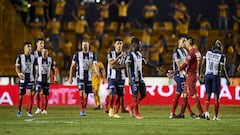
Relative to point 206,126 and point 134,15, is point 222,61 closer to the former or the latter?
point 206,126

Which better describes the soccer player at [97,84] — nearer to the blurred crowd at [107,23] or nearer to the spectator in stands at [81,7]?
the blurred crowd at [107,23]

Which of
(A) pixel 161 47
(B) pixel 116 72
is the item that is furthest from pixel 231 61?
(B) pixel 116 72

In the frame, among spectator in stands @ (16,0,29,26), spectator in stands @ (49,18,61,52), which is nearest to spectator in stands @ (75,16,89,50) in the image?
spectator in stands @ (49,18,61,52)

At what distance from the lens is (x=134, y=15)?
4794cm

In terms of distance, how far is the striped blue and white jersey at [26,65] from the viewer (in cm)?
2666

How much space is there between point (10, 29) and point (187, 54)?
20130 millimetres

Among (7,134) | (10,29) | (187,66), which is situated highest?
(10,29)

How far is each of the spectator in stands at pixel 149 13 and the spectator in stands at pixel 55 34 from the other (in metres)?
5.01

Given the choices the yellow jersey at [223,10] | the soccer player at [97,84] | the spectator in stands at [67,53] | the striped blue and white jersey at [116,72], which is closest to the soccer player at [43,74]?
the soccer player at [97,84]

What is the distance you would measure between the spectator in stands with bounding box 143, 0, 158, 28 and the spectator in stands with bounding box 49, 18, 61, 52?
501 centimetres

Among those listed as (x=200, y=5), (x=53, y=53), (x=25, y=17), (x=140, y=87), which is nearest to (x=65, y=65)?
(x=53, y=53)

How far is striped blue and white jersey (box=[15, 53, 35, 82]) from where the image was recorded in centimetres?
2666

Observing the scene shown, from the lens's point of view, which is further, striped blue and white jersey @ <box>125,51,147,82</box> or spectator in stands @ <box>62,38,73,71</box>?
spectator in stands @ <box>62,38,73,71</box>

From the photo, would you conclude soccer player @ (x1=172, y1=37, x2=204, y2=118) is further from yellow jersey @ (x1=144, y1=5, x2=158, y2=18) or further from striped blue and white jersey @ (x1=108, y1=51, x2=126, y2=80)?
yellow jersey @ (x1=144, y1=5, x2=158, y2=18)
